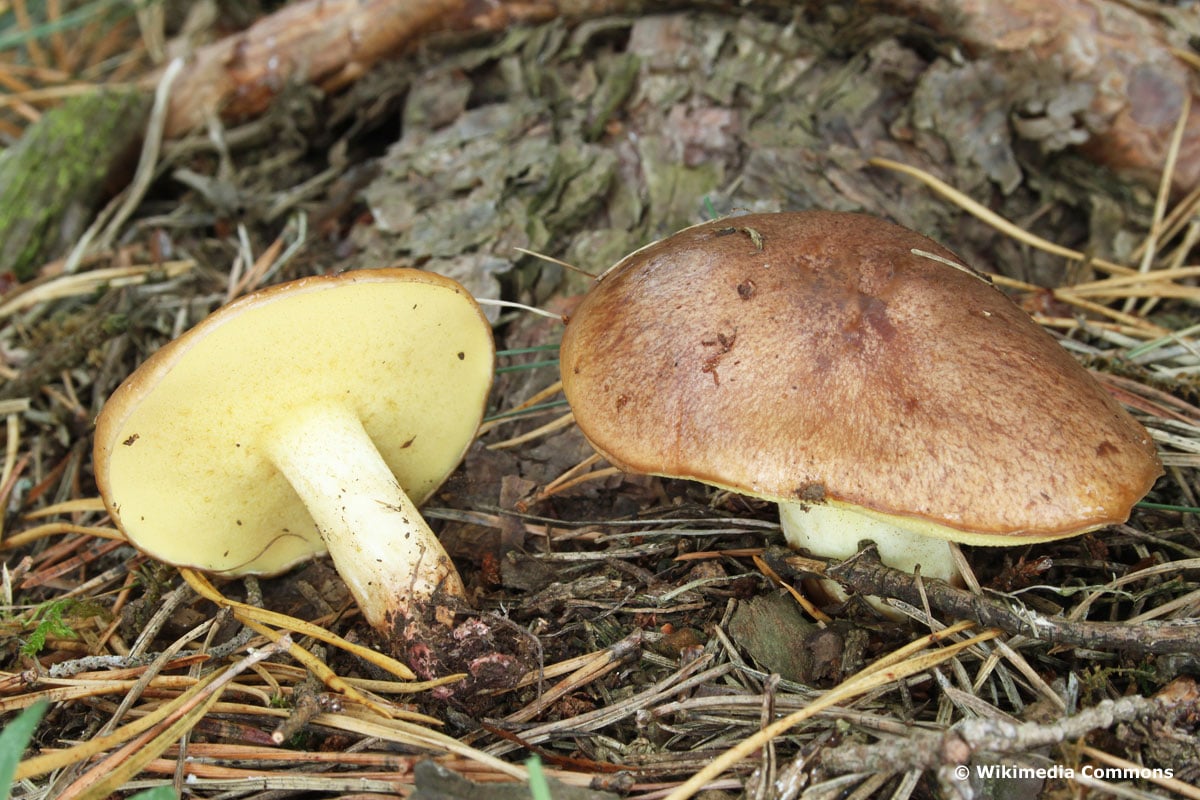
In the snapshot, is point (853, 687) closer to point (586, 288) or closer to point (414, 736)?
point (414, 736)

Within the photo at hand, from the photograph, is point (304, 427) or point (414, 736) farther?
point (304, 427)

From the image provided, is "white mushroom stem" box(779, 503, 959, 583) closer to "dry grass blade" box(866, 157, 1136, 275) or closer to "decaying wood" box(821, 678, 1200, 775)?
"decaying wood" box(821, 678, 1200, 775)

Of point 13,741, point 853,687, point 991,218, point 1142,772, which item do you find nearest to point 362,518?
point 13,741

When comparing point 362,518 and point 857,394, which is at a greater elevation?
point 857,394

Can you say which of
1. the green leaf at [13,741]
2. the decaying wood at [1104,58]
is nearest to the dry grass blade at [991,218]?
the decaying wood at [1104,58]

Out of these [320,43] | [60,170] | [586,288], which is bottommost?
[586,288]

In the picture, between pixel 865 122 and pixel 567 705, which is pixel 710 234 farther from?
pixel 865 122

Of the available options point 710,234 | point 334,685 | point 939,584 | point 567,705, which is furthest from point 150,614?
point 939,584

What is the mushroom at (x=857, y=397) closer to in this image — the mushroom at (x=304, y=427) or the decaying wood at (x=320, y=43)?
the mushroom at (x=304, y=427)
